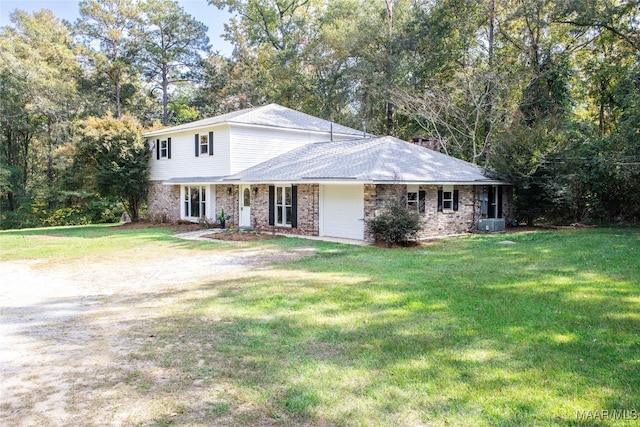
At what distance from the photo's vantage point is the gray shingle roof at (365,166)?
15480 millimetres

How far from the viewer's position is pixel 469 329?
582 centimetres

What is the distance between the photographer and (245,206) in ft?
66.6

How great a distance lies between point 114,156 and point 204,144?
17.5ft

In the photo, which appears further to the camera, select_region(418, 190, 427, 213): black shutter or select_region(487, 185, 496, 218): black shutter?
select_region(487, 185, 496, 218): black shutter

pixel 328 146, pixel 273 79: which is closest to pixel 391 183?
pixel 328 146

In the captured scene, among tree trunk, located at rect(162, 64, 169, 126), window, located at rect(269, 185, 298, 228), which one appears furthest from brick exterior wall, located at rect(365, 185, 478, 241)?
tree trunk, located at rect(162, 64, 169, 126)

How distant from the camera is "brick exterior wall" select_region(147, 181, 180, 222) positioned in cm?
2427

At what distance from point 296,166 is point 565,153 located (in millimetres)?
11587

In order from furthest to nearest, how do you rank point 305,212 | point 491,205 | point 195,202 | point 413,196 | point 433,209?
1. point 195,202
2. point 491,205
3. point 305,212
4. point 433,209
5. point 413,196

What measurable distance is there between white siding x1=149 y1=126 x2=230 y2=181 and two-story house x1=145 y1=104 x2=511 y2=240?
0.05 metres

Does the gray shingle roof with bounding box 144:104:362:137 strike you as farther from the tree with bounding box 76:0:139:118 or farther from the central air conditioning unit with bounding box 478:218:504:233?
the tree with bounding box 76:0:139:118

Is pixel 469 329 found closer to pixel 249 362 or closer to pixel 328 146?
pixel 249 362

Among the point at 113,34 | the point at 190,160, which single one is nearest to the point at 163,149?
the point at 190,160

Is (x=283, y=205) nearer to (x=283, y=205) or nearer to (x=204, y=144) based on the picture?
(x=283, y=205)
